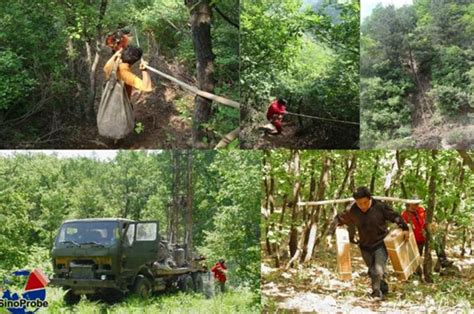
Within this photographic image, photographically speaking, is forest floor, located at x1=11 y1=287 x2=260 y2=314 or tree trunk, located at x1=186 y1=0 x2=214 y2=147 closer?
forest floor, located at x1=11 y1=287 x2=260 y2=314

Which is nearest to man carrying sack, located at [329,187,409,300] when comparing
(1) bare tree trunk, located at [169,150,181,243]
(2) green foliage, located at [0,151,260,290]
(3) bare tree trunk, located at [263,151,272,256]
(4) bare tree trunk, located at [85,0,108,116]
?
(3) bare tree trunk, located at [263,151,272,256]

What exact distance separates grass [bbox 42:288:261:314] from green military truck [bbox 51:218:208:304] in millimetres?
75

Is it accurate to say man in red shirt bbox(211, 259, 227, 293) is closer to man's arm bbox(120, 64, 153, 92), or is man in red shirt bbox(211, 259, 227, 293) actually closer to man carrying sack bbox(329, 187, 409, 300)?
man carrying sack bbox(329, 187, 409, 300)

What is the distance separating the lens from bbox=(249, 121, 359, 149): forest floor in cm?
826

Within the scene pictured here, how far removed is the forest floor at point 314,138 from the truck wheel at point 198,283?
4.74ft

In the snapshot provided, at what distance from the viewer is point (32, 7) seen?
7.91m

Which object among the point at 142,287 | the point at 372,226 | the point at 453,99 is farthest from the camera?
the point at 453,99

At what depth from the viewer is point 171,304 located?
A: 8.01 metres

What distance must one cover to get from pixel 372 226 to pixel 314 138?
3.37 feet

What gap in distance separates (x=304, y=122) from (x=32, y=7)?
2826 millimetres

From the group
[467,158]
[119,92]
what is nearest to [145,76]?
[119,92]

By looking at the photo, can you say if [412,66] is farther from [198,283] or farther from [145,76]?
[198,283]

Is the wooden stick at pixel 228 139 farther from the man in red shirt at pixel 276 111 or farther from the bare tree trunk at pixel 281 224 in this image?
the bare tree trunk at pixel 281 224

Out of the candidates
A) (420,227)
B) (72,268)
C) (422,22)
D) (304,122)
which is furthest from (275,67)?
(72,268)
